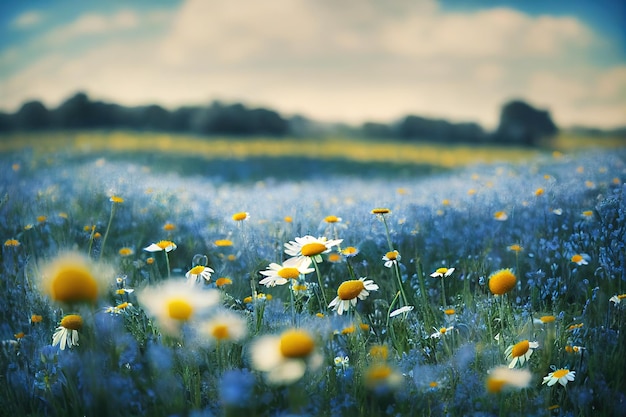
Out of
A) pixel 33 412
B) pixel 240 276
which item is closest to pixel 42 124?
pixel 240 276

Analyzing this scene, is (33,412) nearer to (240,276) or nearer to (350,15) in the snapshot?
(240,276)

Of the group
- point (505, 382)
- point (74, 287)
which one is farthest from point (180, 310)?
point (505, 382)

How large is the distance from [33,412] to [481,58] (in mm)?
4701

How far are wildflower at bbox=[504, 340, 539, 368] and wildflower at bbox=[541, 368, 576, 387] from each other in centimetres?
10

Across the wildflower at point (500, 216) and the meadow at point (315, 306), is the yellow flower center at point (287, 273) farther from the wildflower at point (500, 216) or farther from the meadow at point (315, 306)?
the wildflower at point (500, 216)

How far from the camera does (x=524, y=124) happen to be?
9.25 metres

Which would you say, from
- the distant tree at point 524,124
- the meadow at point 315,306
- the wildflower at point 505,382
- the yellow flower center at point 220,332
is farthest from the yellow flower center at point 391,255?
the distant tree at point 524,124

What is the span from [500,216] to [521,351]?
153 cm

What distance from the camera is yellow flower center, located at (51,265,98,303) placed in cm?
118

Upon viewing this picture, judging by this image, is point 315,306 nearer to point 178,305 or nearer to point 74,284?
point 178,305

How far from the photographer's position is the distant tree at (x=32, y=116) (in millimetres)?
5729

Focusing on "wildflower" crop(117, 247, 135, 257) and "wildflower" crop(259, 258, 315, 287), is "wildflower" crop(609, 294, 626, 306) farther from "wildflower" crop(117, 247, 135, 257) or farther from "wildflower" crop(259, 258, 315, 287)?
"wildflower" crop(117, 247, 135, 257)

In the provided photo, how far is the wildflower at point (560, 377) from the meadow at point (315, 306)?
0.01 m

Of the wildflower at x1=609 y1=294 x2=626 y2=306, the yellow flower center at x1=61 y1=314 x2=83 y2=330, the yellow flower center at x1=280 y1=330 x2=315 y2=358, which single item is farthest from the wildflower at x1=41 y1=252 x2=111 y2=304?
the wildflower at x1=609 y1=294 x2=626 y2=306
